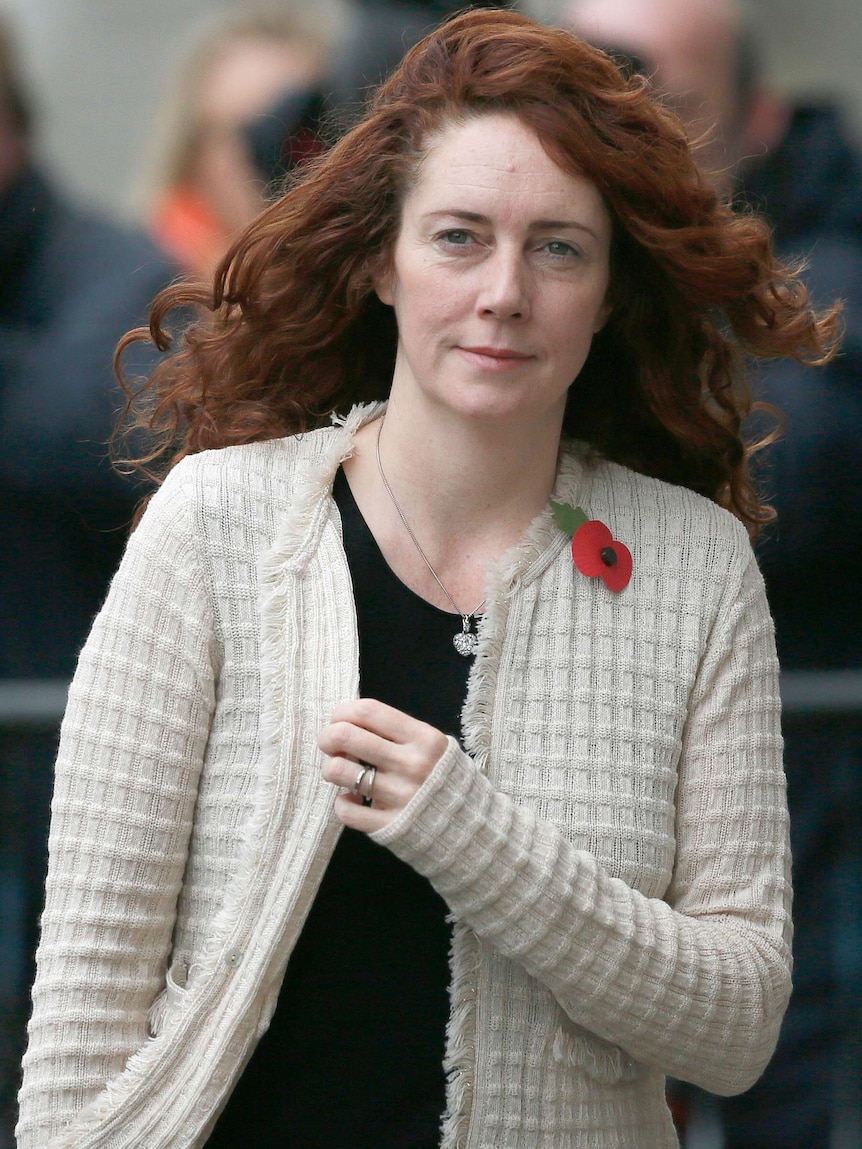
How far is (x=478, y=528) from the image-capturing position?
2.35 m

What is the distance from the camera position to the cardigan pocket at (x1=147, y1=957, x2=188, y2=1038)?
2.12 metres

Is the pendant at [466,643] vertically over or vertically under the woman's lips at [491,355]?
under

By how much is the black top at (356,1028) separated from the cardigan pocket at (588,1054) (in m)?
0.15

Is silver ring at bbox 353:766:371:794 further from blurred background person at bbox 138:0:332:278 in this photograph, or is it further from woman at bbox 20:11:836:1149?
blurred background person at bbox 138:0:332:278

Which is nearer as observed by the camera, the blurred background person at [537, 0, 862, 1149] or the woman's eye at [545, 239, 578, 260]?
the woman's eye at [545, 239, 578, 260]

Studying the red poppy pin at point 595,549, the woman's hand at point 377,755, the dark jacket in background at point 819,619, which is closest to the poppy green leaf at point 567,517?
the red poppy pin at point 595,549

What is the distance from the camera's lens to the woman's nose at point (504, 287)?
84.4 inches

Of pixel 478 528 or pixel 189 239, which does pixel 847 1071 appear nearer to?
pixel 478 528

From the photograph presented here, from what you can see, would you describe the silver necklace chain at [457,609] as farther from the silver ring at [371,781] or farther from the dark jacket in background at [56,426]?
the dark jacket in background at [56,426]

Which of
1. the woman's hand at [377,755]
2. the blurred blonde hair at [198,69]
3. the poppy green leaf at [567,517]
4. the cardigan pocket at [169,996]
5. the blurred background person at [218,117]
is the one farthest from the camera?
the blurred blonde hair at [198,69]

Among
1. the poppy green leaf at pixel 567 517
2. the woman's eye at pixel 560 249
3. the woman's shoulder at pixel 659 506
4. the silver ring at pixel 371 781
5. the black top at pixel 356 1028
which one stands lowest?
the black top at pixel 356 1028

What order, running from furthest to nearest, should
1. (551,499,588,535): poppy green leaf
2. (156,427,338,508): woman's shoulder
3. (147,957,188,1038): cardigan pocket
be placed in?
(551,499,588,535): poppy green leaf < (156,427,338,508): woman's shoulder < (147,957,188,1038): cardigan pocket

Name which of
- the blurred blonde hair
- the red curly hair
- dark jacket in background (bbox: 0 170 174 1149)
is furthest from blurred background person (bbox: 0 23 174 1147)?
the red curly hair

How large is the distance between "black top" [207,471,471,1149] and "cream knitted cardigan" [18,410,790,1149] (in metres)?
0.03
